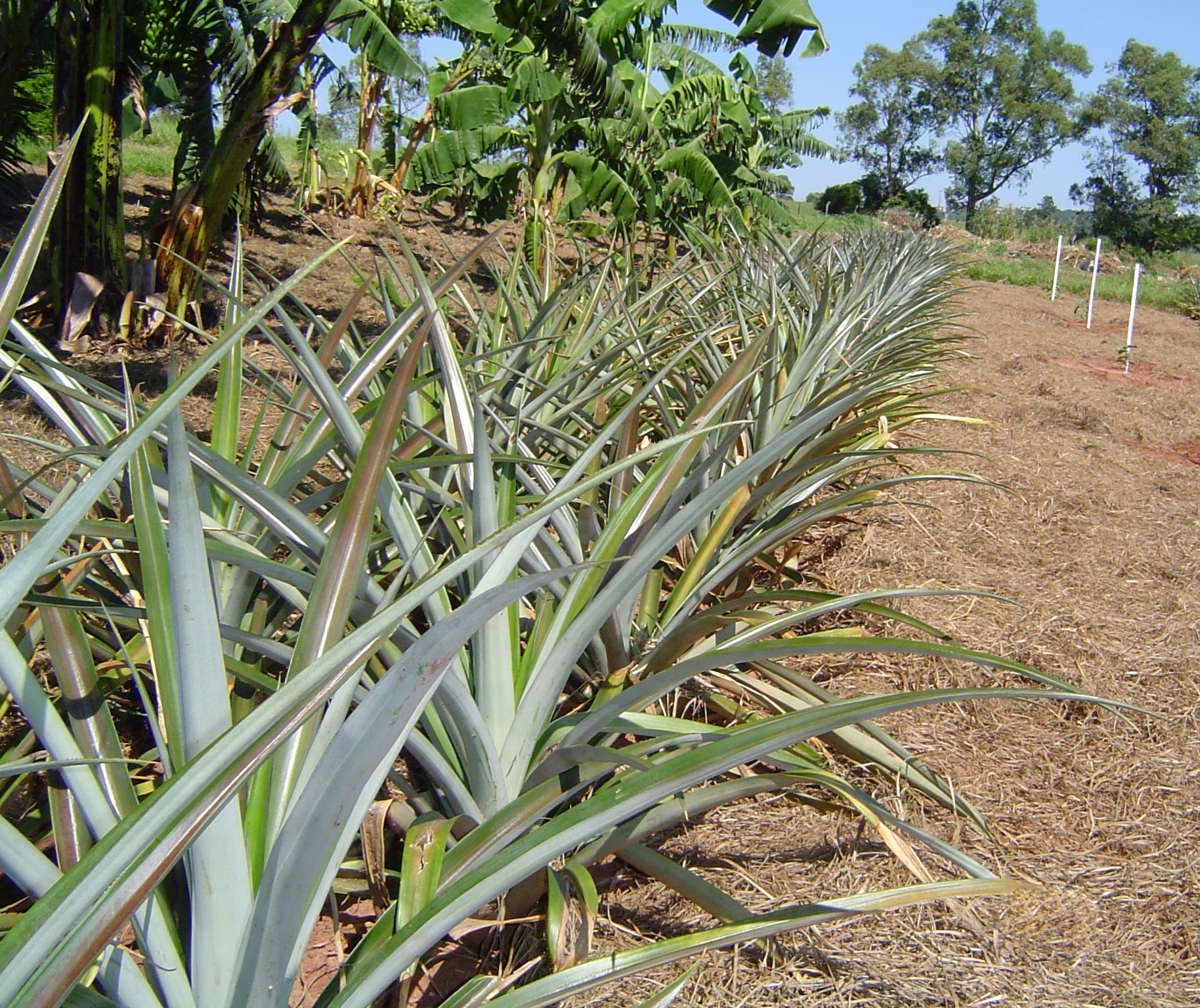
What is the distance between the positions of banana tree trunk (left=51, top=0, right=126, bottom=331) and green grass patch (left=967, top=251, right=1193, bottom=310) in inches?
558

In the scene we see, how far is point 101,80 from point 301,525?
499cm

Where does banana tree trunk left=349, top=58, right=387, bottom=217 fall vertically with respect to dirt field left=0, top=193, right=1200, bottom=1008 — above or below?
above

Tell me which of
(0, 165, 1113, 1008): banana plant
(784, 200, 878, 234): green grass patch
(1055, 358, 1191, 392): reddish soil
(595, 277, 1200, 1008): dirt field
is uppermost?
(784, 200, 878, 234): green grass patch

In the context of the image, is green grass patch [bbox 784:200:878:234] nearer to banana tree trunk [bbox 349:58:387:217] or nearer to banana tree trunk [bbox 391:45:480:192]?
banana tree trunk [bbox 349:58:387:217]

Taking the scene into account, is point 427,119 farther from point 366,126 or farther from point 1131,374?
point 1131,374

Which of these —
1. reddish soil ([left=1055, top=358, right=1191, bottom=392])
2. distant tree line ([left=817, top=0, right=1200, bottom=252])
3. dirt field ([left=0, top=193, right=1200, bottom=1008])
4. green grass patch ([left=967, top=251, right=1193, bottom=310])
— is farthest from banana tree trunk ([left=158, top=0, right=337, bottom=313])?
distant tree line ([left=817, top=0, right=1200, bottom=252])

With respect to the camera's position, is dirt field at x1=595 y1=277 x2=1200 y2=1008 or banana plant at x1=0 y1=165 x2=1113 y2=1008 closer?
banana plant at x1=0 y1=165 x2=1113 y2=1008

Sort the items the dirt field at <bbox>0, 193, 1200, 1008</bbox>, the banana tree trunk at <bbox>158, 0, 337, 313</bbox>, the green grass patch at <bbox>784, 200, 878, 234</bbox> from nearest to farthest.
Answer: the dirt field at <bbox>0, 193, 1200, 1008</bbox>
the banana tree trunk at <bbox>158, 0, 337, 313</bbox>
the green grass patch at <bbox>784, 200, 878, 234</bbox>

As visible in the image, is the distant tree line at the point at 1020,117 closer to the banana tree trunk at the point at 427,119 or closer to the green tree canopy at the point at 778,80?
the green tree canopy at the point at 778,80

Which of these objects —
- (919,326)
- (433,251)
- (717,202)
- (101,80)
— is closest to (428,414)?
(919,326)

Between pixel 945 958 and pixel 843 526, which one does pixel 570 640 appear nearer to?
pixel 945 958

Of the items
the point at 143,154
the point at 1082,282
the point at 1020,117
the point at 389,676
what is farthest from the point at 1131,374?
the point at 1020,117

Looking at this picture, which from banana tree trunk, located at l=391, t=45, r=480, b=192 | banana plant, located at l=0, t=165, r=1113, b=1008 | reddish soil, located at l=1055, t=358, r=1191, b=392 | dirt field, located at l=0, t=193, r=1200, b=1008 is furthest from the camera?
banana tree trunk, located at l=391, t=45, r=480, b=192

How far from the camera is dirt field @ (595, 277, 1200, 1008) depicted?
1.37 metres
